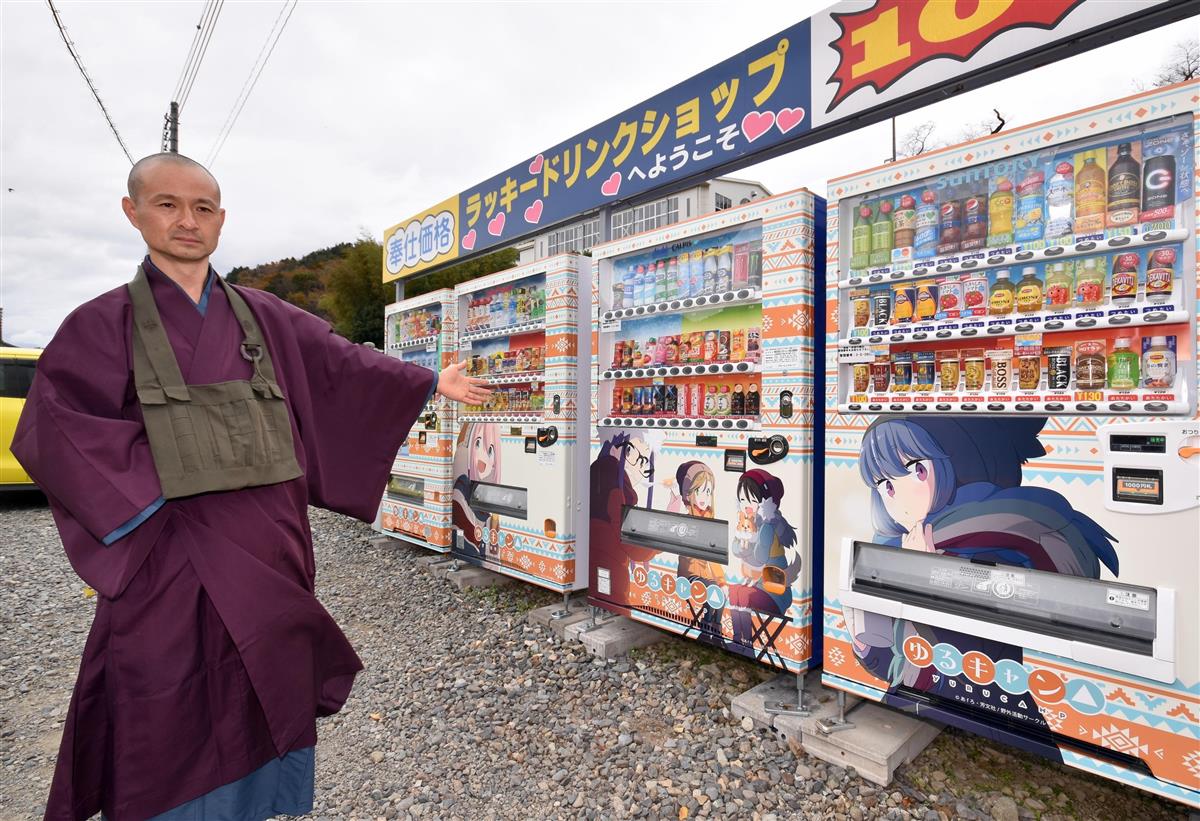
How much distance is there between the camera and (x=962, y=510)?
2566 millimetres

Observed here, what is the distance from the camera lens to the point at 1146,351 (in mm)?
2273

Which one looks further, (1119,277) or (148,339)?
(1119,277)

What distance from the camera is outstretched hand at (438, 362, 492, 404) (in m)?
2.34

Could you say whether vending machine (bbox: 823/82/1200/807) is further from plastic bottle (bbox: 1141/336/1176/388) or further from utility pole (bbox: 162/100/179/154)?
utility pole (bbox: 162/100/179/154)

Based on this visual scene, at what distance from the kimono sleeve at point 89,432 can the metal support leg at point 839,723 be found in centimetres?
262

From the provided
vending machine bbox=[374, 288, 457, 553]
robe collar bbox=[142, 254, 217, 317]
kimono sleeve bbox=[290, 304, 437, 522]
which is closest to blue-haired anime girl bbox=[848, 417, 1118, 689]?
kimono sleeve bbox=[290, 304, 437, 522]

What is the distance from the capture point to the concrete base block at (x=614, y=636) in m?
3.93

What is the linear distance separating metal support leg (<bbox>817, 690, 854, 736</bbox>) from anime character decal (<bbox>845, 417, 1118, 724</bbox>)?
0.75 feet

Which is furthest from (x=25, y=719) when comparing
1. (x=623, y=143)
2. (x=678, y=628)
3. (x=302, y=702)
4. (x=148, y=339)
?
(x=623, y=143)

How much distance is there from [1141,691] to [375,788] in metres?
2.79

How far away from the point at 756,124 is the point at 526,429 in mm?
2437

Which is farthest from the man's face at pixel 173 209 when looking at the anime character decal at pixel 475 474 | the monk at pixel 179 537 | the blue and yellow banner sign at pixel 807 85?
the anime character decal at pixel 475 474

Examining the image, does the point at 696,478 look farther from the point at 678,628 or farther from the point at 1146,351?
the point at 1146,351

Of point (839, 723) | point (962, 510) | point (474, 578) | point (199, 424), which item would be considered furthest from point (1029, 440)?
point (474, 578)
